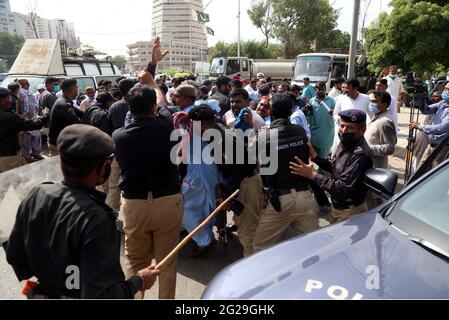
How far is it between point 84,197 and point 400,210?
1722 mm

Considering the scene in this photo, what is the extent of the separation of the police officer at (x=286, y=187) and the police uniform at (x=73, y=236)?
169 cm

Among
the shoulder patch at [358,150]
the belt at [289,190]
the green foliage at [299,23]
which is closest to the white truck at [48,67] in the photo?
the belt at [289,190]

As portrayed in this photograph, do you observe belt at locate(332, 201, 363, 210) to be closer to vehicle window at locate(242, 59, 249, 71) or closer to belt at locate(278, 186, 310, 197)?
belt at locate(278, 186, 310, 197)

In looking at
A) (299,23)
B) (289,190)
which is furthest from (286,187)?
(299,23)

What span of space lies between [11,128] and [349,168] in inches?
159

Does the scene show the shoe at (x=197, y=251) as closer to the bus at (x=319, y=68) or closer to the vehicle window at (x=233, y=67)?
the bus at (x=319, y=68)

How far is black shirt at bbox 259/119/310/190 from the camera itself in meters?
3.04

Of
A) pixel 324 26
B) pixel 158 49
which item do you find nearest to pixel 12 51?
pixel 324 26

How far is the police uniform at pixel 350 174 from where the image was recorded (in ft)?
9.38

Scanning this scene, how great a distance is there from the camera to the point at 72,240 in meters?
1.49

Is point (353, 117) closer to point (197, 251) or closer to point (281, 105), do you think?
point (281, 105)
